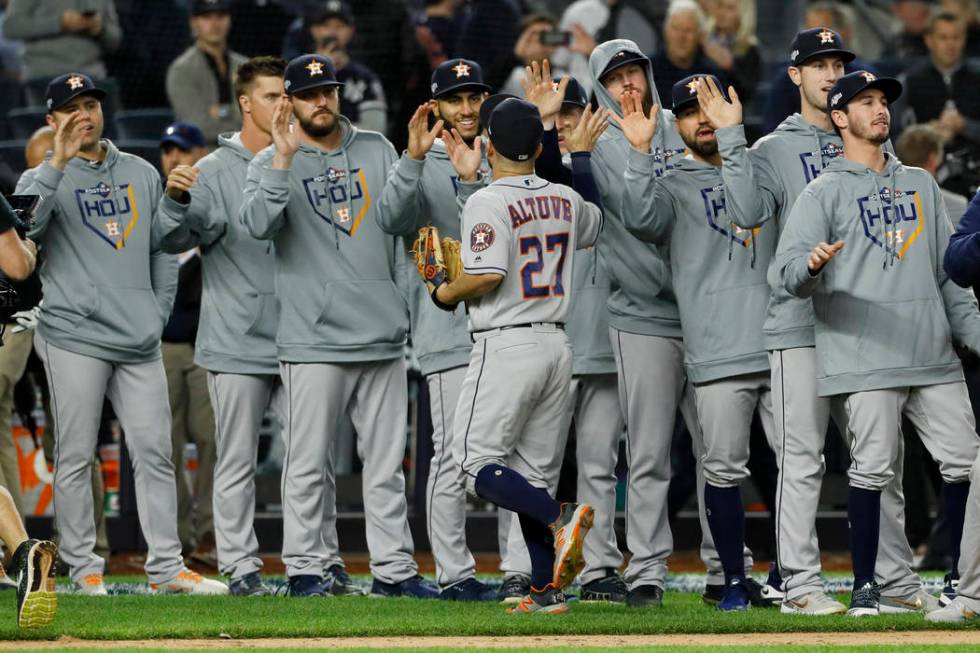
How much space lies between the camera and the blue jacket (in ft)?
19.2

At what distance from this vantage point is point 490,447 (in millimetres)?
6195

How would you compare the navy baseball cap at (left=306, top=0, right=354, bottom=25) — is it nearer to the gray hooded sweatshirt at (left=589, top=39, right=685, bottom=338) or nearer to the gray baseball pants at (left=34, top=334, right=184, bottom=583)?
the gray baseball pants at (left=34, top=334, right=184, bottom=583)

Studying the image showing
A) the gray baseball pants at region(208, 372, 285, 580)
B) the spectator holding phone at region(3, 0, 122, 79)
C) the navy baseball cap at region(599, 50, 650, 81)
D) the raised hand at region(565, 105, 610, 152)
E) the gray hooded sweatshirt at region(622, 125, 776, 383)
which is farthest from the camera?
the spectator holding phone at region(3, 0, 122, 79)

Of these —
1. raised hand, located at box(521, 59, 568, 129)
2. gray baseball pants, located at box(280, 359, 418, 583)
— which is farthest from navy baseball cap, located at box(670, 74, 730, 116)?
gray baseball pants, located at box(280, 359, 418, 583)

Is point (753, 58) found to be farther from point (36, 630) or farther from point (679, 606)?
point (36, 630)

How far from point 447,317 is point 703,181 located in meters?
1.31

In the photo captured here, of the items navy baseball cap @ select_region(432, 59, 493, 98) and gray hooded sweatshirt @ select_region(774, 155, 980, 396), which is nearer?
gray hooded sweatshirt @ select_region(774, 155, 980, 396)

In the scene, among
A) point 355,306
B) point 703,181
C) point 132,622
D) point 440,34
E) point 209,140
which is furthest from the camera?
point 440,34

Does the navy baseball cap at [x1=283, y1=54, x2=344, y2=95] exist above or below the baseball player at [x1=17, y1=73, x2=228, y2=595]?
above

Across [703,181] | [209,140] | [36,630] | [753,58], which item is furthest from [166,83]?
[36,630]

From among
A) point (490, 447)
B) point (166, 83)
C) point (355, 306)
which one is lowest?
point (490, 447)

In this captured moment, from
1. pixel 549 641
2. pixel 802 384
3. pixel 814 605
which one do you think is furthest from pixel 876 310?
pixel 549 641

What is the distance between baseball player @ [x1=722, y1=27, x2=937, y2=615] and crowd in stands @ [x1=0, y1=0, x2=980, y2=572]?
5029 millimetres

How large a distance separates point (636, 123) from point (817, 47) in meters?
0.86
